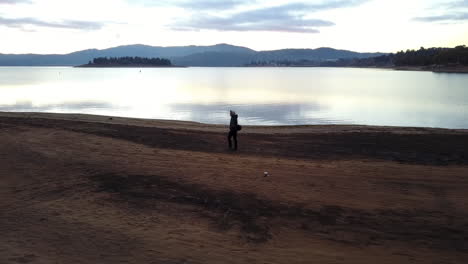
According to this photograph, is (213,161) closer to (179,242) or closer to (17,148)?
(179,242)

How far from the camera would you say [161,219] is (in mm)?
8734

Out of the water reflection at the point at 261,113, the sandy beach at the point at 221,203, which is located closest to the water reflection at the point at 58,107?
the water reflection at the point at 261,113

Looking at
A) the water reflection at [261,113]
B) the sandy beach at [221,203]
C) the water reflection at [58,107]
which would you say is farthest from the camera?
the water reflection at [58,107]

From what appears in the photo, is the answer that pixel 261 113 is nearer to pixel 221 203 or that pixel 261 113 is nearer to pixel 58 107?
pixel 58 107

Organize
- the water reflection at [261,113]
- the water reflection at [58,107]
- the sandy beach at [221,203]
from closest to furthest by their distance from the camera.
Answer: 1. the sandy beach at [221,203]
2. the water reflection at [261,113]
3. the water reflection at [58,107]

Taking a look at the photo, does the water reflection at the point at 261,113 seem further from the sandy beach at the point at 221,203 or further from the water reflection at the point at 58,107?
the sandy beach at the point at 221,203

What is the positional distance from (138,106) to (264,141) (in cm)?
2963

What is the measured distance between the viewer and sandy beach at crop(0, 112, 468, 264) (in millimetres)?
7500

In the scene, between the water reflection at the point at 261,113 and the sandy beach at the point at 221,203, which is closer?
the sandy beach at the point at 221,203

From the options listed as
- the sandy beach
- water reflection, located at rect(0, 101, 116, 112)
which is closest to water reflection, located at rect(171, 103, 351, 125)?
water reflection, located at rect(0, 101, 116, 112)

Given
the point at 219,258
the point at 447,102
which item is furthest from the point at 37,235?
the point at 447,102

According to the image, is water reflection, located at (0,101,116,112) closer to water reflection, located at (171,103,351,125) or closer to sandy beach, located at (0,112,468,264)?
water reflection, located at (171,103,351,125)

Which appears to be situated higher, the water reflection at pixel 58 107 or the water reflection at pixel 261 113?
the water reflection at pixel 58 107

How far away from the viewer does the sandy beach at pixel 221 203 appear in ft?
24.6
